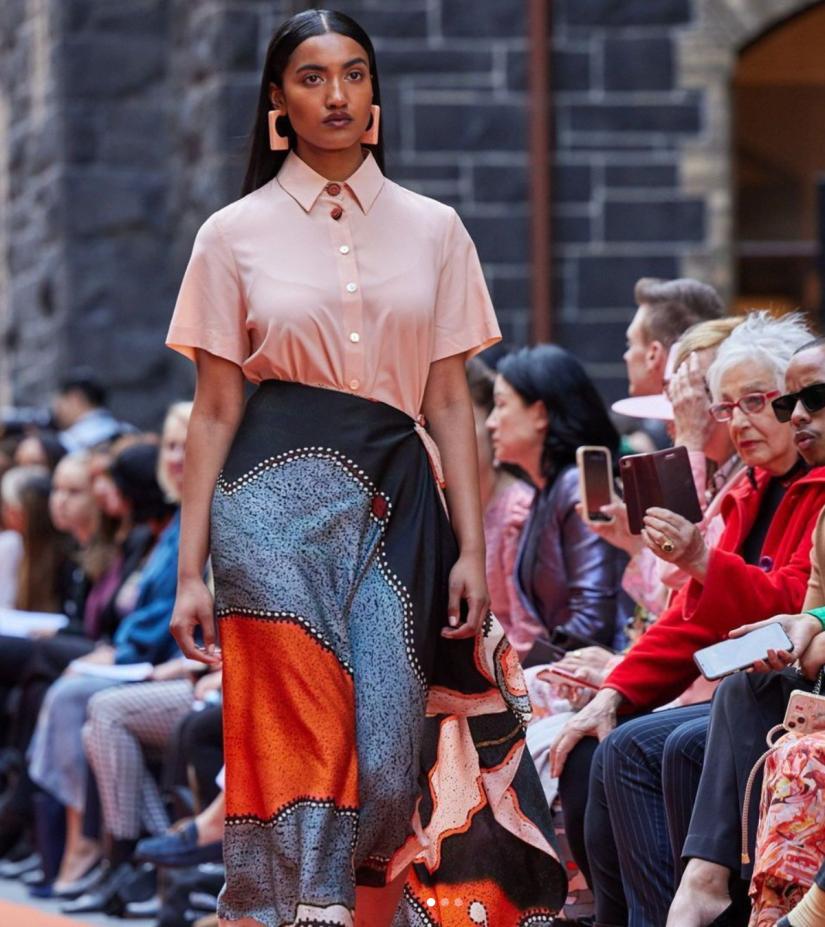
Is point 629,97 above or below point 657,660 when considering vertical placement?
above

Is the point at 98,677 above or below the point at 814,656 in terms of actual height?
below

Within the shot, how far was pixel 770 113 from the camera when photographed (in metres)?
12.3

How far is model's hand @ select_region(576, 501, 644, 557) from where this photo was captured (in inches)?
243

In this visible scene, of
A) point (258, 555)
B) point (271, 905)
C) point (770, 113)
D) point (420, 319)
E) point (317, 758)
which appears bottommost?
point (271, 905)

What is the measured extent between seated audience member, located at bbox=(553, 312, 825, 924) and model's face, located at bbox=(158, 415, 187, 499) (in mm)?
3202

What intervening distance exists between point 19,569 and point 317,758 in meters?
5.86

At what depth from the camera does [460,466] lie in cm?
479

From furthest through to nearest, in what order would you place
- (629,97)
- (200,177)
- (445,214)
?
(200,177) → (629,97) → (445,214)

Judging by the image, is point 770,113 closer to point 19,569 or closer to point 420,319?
point 19,569

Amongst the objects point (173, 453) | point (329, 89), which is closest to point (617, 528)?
point (329, 89)

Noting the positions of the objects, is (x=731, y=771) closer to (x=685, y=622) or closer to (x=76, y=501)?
(x=685, y=622)

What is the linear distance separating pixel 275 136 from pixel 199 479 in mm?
742

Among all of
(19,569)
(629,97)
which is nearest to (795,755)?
(19,569)

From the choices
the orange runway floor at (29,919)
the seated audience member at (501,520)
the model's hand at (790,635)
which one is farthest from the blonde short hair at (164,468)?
the model's hand at (790,635)
